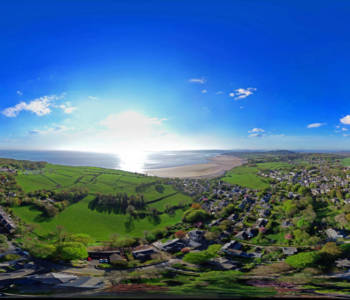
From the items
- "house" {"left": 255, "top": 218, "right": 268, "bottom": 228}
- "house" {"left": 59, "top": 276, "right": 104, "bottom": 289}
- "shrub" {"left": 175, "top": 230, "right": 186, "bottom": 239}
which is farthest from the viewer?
"house" {"left": 255, "top": 218, "right": 268, "bottom": 228}

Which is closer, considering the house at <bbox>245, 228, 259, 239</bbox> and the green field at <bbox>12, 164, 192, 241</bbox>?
the green field at <bbox>12, 164, 192, 241</bbox>

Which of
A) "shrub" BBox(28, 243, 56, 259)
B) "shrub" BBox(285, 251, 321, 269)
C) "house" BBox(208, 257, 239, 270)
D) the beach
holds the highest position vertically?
the beach

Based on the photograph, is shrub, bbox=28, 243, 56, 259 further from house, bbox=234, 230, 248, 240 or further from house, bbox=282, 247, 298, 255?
house, bbox=282, 247, 298, 255

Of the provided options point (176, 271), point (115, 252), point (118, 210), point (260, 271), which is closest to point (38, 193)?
point (118, 210)

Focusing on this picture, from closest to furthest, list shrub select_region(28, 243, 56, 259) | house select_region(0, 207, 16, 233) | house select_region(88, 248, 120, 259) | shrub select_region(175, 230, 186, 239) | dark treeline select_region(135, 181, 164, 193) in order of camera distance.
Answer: shrub select_region(28, 243, 56, 259), house select_region(88, 248, 120, 259), house select_region(0, 207, 16, 233), shrub select_region(175, 230, 186, 239), dark treeline select_region(135, 181, 164, 193)

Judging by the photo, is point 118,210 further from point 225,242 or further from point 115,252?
point 225,242

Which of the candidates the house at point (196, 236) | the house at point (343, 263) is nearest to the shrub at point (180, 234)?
the house at point (196, 236)

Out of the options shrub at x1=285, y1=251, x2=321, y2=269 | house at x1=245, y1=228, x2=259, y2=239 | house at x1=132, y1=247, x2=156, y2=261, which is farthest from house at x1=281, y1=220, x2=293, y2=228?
house at x1=132, y1=247, x2=156, y2=261
